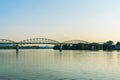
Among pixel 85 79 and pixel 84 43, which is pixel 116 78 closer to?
Answer: pixel 85 79

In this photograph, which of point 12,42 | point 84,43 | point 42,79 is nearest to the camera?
point 42,79

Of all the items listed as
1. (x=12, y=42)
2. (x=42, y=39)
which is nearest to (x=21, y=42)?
(x=12, y=42)

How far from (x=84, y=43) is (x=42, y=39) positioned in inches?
1140

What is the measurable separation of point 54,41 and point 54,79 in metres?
154

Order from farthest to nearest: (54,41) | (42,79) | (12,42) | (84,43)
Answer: (84,43) < (54,41) < (12,42) < (42,79)

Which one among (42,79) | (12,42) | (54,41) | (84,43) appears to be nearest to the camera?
(42,79)

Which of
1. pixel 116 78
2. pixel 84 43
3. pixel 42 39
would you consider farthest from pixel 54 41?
pixel 116 78

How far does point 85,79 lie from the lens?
31.1m

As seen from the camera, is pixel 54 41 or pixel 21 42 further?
pixel 54 41

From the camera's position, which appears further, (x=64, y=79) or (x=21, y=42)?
(x=21, y=42)

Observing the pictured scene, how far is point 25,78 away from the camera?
31.6 metres

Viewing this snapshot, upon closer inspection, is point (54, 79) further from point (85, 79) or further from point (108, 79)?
point (108, 79)

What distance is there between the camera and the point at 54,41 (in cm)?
18488

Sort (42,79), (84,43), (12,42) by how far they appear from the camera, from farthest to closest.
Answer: (84,43), (12,42), (42,79)
